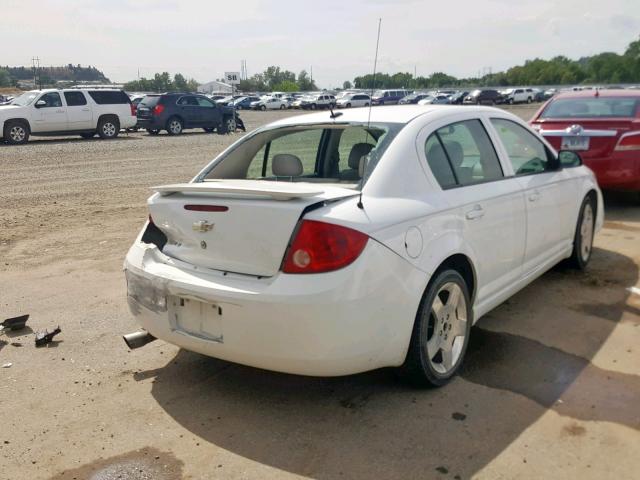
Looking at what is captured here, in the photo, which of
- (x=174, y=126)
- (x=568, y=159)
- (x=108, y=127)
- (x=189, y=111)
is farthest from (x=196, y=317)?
(x=189, y=111)

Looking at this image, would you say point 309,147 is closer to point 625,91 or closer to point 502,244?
point 502,244

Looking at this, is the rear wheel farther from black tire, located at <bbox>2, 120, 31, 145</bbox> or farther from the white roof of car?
the white roof of car

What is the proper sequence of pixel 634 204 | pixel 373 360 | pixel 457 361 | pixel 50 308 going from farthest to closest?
pixel 634 204 < pixel 50 308 < pixel 457 361 < pixel 373 360

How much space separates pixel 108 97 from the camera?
22.5 metres

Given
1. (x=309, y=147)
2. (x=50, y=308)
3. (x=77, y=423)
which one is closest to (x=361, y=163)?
(x=309, y=147)

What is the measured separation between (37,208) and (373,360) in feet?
25.2

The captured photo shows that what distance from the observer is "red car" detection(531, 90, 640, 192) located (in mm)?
8195

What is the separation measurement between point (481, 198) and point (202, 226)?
68.4 inches

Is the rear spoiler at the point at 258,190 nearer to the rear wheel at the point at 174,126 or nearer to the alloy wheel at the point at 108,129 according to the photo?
the alloy wheel at the point at 108,129

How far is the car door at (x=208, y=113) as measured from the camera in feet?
83.8

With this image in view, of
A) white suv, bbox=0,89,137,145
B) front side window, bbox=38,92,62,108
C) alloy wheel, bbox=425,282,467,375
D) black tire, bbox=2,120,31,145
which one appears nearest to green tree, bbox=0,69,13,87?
white suv, bbox=0,89,137,145

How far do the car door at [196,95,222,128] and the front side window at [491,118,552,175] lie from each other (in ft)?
71.1

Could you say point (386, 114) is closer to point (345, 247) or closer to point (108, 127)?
point (345, 247)

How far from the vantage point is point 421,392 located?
12.1 ft
